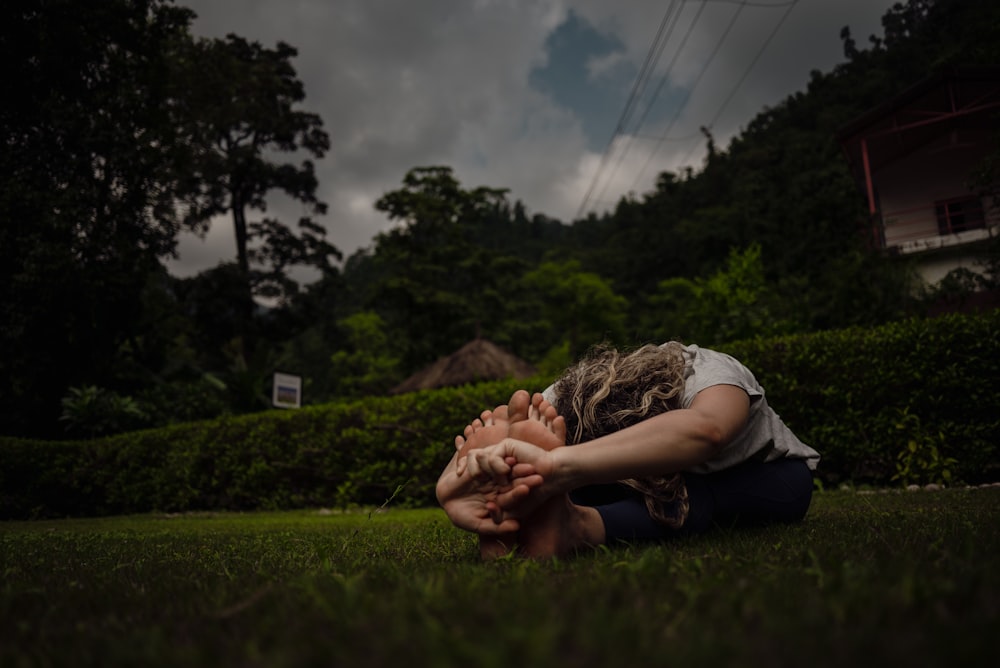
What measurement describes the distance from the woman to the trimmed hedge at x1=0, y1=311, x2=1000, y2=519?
219 cm

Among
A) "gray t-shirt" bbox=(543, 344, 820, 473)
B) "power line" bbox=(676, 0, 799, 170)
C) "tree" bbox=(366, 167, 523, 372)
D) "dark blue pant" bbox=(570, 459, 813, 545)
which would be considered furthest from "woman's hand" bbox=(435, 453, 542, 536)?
"tree" bbox=(366, 167, 523, 372)

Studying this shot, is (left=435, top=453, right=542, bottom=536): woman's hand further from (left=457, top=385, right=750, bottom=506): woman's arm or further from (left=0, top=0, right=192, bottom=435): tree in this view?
(left=0, top=0, right=192, bottom=435): tree

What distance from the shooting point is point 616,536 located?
2.25 meters

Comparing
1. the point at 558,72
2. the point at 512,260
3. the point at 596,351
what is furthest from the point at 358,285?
the point at 596,351

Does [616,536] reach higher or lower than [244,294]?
lower

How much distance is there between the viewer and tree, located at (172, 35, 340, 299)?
23688 millimetres

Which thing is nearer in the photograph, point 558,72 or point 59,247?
point 59,247

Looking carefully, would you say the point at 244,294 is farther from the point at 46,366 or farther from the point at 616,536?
the point at 616,536

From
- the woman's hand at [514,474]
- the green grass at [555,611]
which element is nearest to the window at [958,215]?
the green grass at [555,611]

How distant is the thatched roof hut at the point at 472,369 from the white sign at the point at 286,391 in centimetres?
380

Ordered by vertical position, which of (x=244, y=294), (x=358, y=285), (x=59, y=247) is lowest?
(x=59, y=247)

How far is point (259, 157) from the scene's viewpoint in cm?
2588

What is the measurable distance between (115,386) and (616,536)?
16032mm

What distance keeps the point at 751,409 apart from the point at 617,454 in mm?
862
